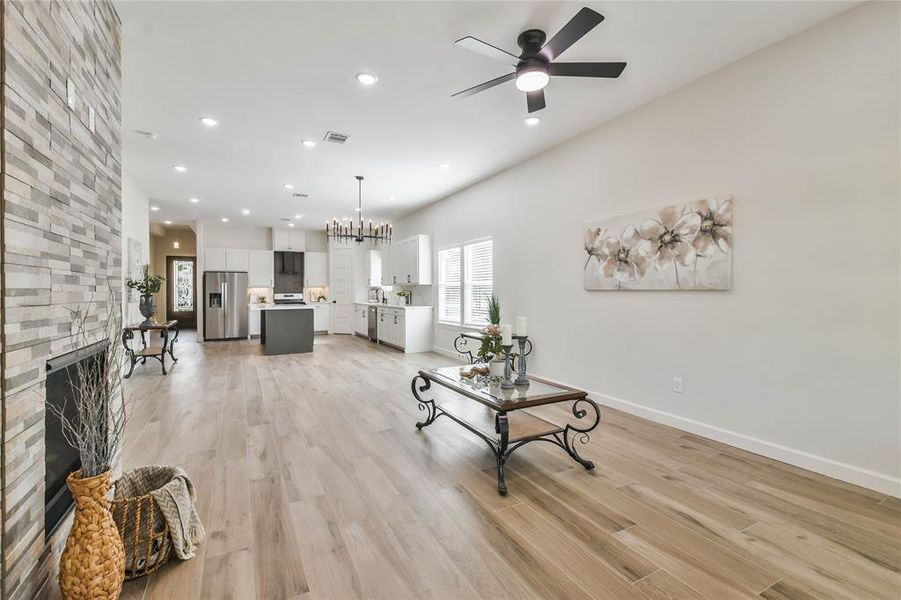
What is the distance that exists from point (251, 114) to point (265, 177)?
2308 mm

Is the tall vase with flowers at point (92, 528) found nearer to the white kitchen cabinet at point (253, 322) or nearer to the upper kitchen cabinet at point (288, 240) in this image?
the white kitchen cabinet at point (253, 322)

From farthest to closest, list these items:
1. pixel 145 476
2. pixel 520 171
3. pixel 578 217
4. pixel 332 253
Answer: pixel 332 253 < pixel 520 171 < pixel 578 217 < pixel 145 476

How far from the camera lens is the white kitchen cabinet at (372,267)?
11.3 metres

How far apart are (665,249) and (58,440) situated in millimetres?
4316

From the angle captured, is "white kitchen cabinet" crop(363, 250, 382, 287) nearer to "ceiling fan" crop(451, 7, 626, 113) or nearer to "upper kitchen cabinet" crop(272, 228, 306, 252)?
"upper kitchen cabinet" crop(272, 228, 306, 252)

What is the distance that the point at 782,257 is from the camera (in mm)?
2959

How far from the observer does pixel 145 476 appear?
2129mm

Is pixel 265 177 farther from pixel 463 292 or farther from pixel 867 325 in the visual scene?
pixel 867 325

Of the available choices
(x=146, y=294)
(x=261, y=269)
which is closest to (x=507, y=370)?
(x=146, y=294)

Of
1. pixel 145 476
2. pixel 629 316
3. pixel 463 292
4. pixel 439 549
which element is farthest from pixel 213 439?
pixel 463 292

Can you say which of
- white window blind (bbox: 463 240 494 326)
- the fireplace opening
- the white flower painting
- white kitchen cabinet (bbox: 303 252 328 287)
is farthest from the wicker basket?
white kitchen cabinet (bbox: 303 252 328 287)

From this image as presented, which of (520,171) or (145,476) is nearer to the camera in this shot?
(145,476)

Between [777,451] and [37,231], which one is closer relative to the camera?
[37,231]

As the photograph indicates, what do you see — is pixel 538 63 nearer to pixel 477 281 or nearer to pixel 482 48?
pixel 482 48
